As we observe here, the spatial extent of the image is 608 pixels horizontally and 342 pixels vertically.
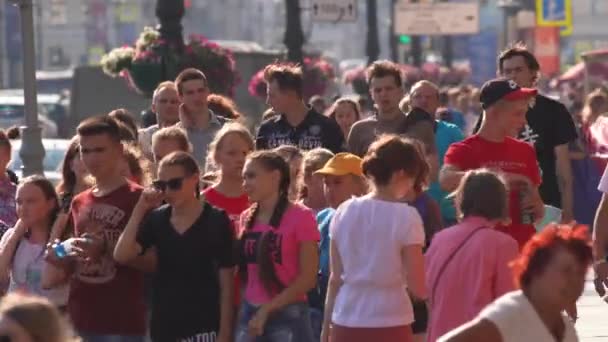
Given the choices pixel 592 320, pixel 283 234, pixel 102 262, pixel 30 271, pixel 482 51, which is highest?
pixel 283 234

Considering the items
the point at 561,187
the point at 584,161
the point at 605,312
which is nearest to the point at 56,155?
the point at 584,161

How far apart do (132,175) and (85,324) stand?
122cm

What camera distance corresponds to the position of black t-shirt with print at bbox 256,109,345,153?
41.6 ft

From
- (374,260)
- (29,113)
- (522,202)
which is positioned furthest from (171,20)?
(374,260)

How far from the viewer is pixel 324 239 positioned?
35.0ft

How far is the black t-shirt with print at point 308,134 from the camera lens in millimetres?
12688

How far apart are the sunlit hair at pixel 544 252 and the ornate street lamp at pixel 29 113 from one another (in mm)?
11326

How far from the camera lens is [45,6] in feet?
338

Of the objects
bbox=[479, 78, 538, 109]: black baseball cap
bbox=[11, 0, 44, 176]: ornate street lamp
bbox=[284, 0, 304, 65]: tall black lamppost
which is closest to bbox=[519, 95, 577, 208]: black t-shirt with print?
bbox=[479, 78, 538, 109]: black baseball cap

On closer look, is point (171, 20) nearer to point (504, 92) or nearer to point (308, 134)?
point (308, 134)

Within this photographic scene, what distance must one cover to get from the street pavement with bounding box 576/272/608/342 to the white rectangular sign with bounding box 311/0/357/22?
15260mm

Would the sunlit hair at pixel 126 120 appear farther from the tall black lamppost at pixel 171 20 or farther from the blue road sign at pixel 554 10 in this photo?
the blue road sign at pixel 554 10

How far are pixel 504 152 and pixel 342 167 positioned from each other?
795mm

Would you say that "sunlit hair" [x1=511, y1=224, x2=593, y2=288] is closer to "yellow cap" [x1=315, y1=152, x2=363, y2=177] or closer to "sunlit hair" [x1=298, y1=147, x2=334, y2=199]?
"yellow cap" [x1=315, y1=152, x2=363, y2=177]
